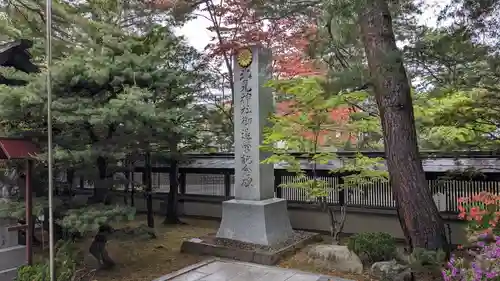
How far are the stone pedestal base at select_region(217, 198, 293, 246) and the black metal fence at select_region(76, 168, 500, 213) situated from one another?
0.76 m

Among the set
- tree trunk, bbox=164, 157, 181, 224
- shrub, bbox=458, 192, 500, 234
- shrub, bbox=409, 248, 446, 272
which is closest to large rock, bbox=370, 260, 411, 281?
shrub, bbox=409, 248, 446, 272

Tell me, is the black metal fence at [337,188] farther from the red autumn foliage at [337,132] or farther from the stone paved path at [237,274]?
the stone paved path at [237,274]

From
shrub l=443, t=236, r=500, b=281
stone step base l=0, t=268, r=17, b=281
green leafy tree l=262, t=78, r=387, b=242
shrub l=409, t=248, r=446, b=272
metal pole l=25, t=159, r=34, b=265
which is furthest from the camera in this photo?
green leafy tree l=262, t=78, r=387, b=242

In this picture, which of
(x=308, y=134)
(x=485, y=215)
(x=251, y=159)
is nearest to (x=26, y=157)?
(x=251, y=159)

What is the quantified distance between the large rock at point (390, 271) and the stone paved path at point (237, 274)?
603mm

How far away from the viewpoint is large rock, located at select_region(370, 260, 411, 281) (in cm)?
499

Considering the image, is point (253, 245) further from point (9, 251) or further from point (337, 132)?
point (9, 251)

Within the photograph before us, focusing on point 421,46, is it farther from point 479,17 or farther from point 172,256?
point 172,256

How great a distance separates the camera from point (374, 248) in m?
6.00

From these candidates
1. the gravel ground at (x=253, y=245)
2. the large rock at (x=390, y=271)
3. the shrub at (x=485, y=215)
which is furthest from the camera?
the gravel ground at (x=253, y=245)

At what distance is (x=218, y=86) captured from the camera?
10094 millimetres

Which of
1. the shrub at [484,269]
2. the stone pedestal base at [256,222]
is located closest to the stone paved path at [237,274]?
the stone pedestal base at [256,222]

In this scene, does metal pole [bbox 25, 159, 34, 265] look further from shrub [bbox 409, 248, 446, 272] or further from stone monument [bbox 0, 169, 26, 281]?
shrub [bbox 409, 248, 446, 272]

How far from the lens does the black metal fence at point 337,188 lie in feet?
23.5
